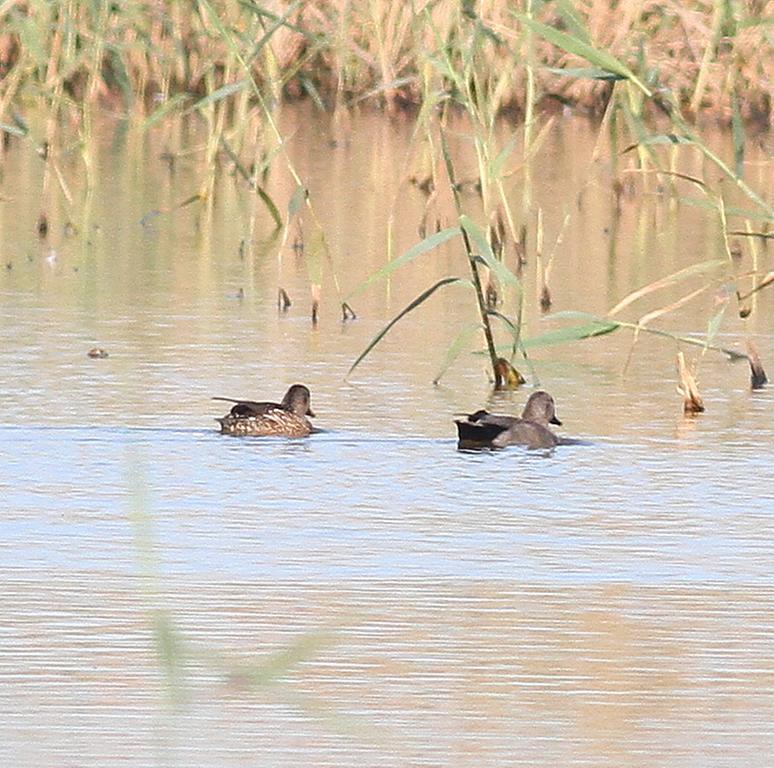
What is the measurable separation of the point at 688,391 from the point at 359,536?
2.49 m

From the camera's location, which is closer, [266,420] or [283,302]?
[266,420]

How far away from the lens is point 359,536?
21.0ft

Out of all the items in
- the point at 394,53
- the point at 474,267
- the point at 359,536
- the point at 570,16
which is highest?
the point at 394,53

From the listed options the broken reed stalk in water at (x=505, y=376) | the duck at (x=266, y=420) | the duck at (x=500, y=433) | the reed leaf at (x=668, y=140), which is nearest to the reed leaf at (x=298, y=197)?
the broken reed stalk in water at (x=505, y=376)

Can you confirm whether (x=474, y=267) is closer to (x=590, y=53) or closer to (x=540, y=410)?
(x=540, y=410)

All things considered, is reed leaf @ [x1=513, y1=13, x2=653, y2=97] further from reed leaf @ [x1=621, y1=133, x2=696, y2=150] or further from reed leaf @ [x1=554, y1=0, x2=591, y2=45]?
reed leaf @ [x1=621, y1=133, x2=696, y2=150]

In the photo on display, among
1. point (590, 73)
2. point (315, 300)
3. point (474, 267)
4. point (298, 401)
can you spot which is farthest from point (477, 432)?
point (315, 300)

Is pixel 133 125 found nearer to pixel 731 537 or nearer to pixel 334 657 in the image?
pixel 731 537

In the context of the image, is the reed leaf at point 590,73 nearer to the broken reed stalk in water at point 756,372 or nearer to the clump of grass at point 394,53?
the broken reed stalk in water at point 756,372

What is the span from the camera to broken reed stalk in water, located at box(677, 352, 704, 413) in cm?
862

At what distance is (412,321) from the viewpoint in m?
10.8

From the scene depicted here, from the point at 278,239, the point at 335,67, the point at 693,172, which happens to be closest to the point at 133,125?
the point at 335,67

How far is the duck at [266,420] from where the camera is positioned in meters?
7.95

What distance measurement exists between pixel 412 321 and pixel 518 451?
3024 millimetres
